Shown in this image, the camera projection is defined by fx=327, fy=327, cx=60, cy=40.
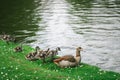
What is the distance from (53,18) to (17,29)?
12.4 meters

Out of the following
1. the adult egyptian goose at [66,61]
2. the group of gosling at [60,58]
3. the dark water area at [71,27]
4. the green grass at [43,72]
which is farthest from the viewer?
the dark water area at [71,27]

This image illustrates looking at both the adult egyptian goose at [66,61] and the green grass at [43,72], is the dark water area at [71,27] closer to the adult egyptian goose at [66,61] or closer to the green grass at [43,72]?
the adult egyptian goose at [66,61]

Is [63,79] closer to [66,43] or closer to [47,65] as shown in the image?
[47,65]

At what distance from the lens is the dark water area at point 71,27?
43.1m

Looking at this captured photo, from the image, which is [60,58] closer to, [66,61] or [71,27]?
[66,61]

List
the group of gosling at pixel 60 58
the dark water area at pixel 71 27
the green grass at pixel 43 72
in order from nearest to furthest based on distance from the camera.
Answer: the green grass at pixel 43 72 < the group of gosling at pixel 60 58 < the dark water area at pixel 71 27

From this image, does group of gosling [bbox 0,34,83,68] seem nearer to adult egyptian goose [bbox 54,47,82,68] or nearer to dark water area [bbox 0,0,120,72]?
adult egyptian goose [bbox 54,47,82,68]

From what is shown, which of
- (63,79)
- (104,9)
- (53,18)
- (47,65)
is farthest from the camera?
(104,9)

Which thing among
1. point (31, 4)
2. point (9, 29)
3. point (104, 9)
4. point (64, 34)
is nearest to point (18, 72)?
point (64, 34)

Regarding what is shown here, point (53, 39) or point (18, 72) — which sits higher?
point (18, 72)

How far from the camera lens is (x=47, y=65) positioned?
3084 cm

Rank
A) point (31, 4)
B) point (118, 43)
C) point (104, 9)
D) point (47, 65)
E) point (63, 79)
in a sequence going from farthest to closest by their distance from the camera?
point (31, 4) → point (104, 9) → point (118, 43) → point (47, 65) → point (63, 79)

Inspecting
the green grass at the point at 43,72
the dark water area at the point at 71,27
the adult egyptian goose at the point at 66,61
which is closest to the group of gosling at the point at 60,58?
the adult egyptian goose at the point at 66,61

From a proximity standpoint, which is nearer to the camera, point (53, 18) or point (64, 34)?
point (64, 34)
